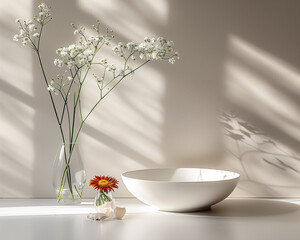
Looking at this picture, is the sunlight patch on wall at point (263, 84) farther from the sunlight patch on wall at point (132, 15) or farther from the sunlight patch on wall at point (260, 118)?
the sunlight patch on wall at point (132, 15)

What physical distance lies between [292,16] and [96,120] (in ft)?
3.08

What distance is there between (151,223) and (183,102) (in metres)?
0.61

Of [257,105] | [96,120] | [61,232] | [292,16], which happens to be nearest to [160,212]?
[61,232]

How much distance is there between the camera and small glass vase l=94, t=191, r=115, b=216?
148cm

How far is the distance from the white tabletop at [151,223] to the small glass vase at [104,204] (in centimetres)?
4

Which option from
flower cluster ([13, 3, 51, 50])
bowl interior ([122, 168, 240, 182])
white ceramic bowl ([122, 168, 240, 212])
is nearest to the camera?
white ceramic bowl ([122, 168, 240, 212])

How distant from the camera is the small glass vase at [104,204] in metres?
1.48

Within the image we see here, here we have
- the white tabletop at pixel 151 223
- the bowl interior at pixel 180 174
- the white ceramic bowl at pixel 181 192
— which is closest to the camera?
the white tabletop at pixel 151 223

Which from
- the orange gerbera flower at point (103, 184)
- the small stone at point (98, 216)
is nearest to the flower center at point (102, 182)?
the orange gerbera flower at point (103, 184)

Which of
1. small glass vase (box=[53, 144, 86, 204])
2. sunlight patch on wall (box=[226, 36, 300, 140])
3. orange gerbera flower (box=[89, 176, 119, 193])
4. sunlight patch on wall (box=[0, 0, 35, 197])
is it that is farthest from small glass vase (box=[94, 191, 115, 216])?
sunlight patch on wall (box=[226, 36, 300, 140])

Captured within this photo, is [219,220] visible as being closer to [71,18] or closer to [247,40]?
[247,40]

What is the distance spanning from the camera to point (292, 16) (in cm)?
186

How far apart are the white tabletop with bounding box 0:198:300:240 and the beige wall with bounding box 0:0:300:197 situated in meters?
0.18

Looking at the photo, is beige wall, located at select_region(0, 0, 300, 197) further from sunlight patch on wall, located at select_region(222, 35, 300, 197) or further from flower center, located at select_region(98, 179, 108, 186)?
flower center, located at select_region(98, 179, 108, 186)
